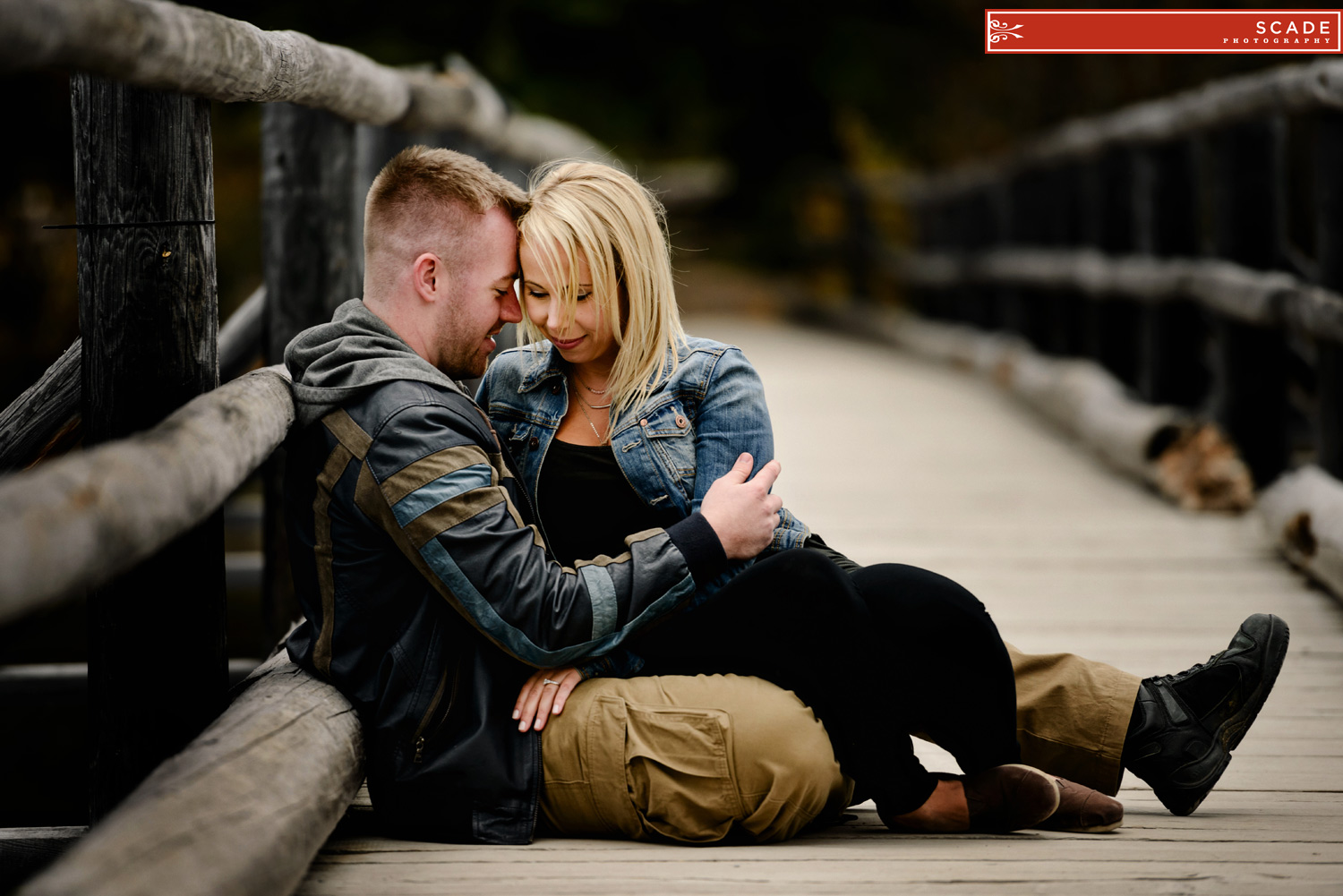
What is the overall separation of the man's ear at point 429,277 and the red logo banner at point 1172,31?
303cm

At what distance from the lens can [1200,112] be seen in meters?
5.54

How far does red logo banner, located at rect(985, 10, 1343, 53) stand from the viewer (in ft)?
16.3

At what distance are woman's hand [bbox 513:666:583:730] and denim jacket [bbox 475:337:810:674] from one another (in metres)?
0.12

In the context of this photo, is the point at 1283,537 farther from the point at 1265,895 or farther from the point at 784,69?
the point at 784,69

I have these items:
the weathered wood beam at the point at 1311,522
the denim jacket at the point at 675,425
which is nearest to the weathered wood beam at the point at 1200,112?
the weathered wood beam at the point at 1311,522

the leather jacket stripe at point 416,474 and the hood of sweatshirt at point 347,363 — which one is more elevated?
the hood of sweatshirt at point 347,363

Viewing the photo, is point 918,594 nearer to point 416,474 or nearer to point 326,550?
point 416,474

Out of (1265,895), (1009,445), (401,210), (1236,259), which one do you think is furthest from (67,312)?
(1265,895)

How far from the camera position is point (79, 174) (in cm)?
202

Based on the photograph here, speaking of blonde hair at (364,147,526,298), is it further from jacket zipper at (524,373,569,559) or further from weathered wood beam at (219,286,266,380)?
weathered wood beam at (219,286,266,380)

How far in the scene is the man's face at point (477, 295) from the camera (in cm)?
233

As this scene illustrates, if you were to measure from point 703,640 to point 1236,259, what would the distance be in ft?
13.0

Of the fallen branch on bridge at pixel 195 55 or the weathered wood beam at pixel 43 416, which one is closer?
the fallen branch on bridge at pixel 195 55

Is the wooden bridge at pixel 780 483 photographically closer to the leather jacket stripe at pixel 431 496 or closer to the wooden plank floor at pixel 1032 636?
the wooden plank floor at pixel 1032 636
